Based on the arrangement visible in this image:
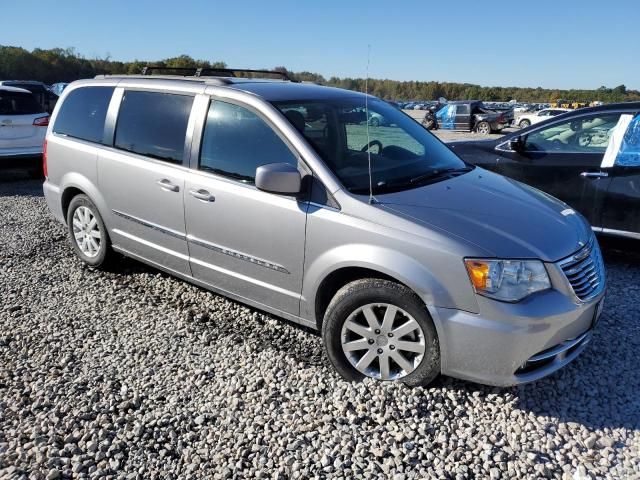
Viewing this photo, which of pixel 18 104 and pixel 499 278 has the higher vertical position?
pixel 18 104

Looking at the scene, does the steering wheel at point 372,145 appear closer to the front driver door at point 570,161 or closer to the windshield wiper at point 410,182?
the windshield wiper at point 410,182

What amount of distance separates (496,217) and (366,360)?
1.15m

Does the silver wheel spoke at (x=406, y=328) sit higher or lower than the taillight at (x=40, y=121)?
lower

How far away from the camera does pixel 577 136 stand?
18.1ft

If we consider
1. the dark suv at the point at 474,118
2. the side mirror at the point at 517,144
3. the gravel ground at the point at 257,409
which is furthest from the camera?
the dark suv at the point at 474,118

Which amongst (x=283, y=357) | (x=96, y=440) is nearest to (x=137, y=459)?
(x=96, y=440)

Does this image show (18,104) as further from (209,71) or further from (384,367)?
(384,367)

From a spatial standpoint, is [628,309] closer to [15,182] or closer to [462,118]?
[15,182]

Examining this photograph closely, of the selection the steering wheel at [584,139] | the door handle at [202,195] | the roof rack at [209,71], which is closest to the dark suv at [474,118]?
the steering wheel at [584,139]

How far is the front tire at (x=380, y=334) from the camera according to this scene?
2922 mm

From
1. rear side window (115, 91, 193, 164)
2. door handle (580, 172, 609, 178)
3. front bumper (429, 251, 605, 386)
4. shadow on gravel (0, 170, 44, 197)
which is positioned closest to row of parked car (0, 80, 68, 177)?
shadow on gravel (0, 170, 44, 197)

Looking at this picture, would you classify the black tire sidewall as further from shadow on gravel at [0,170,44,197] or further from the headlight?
shadow on gravel at [0,170,44,197]

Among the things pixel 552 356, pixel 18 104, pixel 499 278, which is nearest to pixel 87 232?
pixel 499 278

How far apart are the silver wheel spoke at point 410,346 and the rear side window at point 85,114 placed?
3.33 m
